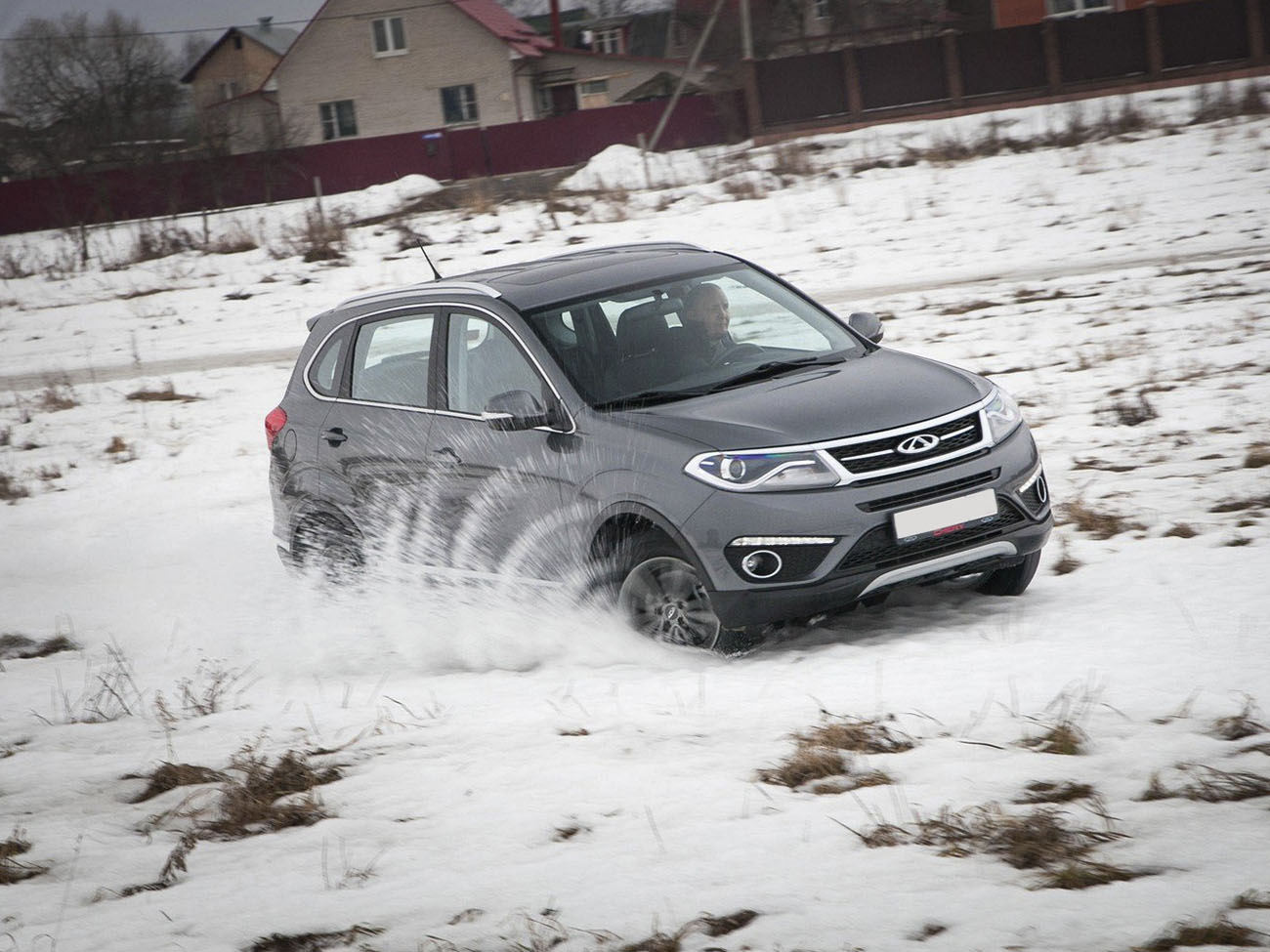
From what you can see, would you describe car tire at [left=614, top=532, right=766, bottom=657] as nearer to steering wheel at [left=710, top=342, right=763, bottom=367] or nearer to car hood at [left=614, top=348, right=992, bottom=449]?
car hood at [left=614, top=348, right=992, bottom=449]

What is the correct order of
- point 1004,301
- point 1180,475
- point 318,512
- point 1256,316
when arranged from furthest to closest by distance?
point 1004,301, point 1256,316, point 1180,475, point 318,512

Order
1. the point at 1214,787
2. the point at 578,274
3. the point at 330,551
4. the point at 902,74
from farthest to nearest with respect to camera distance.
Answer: the point at 902,74
the point at 330,551
the point at 578,274
the point at 1214,787

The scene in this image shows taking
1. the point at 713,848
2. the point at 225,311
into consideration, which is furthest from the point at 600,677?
the point at 225,311

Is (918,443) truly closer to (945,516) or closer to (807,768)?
(945,516)

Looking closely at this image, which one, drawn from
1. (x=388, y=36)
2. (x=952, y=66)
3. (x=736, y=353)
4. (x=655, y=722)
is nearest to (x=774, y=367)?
(x=736, y=353)

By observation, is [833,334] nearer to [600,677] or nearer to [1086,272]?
[600,677]

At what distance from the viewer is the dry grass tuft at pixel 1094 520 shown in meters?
6.98

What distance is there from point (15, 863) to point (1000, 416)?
4020 millimetres

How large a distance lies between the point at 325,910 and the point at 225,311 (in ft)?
63.4

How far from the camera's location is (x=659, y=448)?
220 inches

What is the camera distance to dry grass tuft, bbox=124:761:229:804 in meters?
4.91

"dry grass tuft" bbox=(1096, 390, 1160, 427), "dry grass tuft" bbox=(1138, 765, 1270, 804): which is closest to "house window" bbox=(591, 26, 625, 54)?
"dry grass tuft" bbox=(1096, 390, 1160, 427)

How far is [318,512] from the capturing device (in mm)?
7266

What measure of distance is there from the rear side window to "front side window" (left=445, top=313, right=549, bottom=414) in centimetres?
97
